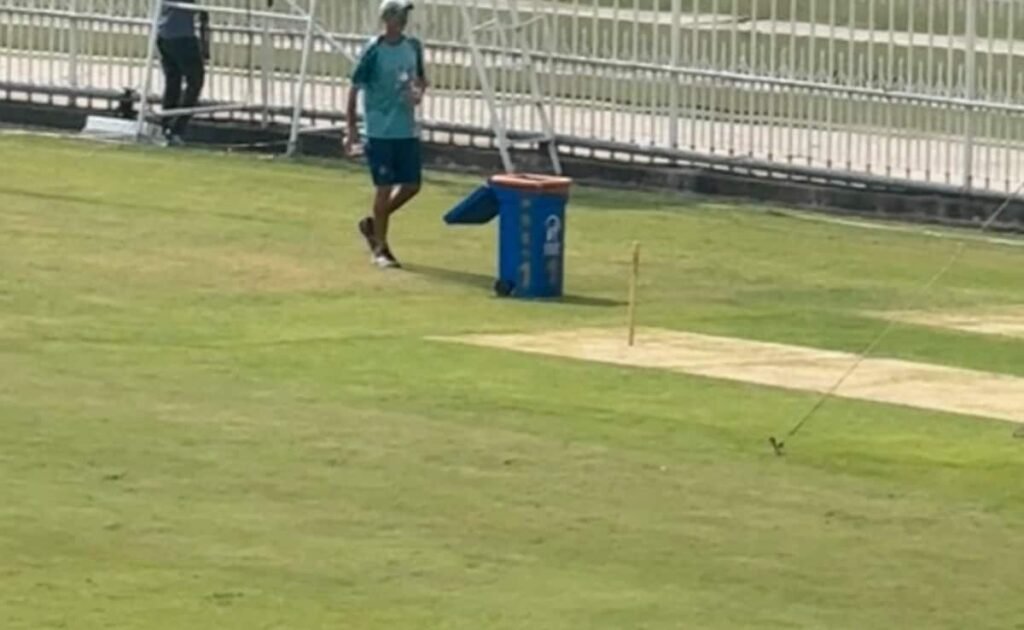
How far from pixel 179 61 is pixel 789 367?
43.8ft

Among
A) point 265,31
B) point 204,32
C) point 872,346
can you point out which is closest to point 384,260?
point 872,346

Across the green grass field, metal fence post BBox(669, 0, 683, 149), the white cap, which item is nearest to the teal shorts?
the green grass field

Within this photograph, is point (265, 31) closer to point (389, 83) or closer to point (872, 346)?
point (389, 83)

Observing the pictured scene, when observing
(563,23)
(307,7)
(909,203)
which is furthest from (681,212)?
(307,7)

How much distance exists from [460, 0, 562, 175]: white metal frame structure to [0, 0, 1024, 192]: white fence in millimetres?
131

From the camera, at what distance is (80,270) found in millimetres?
21234

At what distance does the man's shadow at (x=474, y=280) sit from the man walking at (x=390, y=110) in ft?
0.77

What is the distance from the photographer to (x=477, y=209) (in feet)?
71.1

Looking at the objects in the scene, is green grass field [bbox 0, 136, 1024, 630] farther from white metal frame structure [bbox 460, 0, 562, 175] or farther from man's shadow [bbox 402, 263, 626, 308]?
white metal frame structure [bbox 460, 0, 562, 175]

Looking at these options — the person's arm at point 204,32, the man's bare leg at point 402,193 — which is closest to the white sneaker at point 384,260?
the man's bare leg at point 402,193

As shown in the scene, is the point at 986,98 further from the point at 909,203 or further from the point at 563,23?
the point at 563,23

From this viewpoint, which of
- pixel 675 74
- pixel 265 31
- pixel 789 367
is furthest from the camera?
pixel 265 31

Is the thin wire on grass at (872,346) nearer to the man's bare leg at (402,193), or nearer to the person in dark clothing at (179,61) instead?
the man's bare leg at (402,193)

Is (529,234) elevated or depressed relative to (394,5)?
depressed
